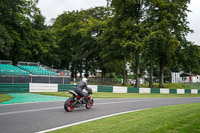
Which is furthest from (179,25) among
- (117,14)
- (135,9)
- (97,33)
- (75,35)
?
(75,35)

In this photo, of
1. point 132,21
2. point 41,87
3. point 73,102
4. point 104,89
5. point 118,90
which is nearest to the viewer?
point 73,102

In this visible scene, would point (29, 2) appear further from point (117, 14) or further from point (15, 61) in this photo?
point (117, 14)

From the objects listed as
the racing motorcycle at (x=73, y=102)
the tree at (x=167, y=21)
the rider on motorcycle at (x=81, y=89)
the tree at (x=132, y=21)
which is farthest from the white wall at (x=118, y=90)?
the rider on motorcycle at (x=81, y=89)

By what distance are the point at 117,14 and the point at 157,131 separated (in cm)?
2863

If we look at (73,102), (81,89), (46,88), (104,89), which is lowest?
(104,89)

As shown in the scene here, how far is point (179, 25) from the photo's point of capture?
32594 mm

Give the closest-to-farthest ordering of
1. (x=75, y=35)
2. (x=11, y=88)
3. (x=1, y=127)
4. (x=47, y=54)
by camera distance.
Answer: (x=1, y=127), (x=11, y=88), (x=47, y=54), (x=75, y=35)

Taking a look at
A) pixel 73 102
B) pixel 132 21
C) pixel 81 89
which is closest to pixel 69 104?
pixel 73 102

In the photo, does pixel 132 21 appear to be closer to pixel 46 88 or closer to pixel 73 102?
pixel 46 88

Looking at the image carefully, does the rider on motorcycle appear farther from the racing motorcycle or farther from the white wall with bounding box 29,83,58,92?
the white wall with bounding box 29,83,58,92

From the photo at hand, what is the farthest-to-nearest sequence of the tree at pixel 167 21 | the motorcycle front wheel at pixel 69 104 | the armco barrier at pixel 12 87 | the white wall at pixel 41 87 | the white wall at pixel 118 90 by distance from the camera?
the tree at pixel 167 21 < the white wall at pixel 118 90 < the white wall at pixel 41 87 < the armco barrier at pixel 12 87 < the motorcycle front wheel at pixel 69 104

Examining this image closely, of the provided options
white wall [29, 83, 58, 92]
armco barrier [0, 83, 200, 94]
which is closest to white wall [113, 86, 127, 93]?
armco barrier [0, 83, 200, 94]

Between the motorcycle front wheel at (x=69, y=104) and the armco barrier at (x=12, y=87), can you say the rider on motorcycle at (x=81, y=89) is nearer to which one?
the motorcycle front wheel at (x=69, y=104)

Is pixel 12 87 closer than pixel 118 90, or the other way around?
pixel 12 87
